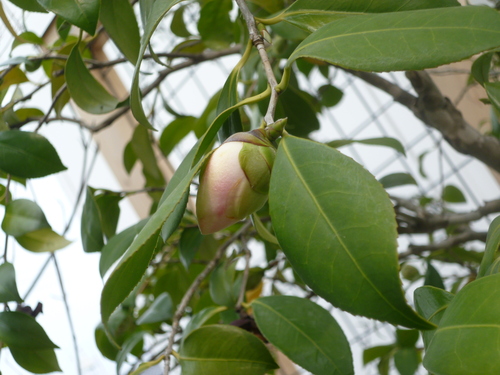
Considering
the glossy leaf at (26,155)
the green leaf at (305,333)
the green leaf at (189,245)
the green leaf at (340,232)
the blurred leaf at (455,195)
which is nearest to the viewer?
the green leaf at (340,232)

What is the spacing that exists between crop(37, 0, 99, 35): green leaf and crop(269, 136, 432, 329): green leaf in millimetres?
177

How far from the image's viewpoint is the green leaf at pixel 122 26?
0.38 metres

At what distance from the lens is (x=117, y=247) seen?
0.46 meters

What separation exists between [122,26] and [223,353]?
256mm

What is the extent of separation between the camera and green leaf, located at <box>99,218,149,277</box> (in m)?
0.44

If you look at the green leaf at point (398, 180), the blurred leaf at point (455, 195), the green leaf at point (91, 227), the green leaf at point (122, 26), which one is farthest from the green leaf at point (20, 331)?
the blurred leaf at point (455, 195)

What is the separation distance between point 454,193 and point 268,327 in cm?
Result: 73

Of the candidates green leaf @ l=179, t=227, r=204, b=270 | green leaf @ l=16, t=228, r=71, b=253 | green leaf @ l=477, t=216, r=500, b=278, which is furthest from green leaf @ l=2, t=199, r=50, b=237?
green leaf @ l=477, t=216, r=500, b=278

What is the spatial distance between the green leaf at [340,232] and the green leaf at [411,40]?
0.16 feet

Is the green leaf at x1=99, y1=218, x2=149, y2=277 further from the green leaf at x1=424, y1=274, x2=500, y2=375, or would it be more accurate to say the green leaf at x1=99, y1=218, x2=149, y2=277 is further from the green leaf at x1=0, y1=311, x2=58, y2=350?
the green leaf at x1=424, y1=274, x2=500, y2=375

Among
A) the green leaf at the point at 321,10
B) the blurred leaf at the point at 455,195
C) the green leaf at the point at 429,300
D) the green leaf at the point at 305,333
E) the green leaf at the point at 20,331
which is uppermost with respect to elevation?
the green leaf at the point at 321,10

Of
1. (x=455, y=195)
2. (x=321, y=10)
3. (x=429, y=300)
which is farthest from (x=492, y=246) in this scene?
(x=455, y=195)

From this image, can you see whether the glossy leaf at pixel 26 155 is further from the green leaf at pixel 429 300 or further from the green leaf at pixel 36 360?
the green leaf at pixel 429 300

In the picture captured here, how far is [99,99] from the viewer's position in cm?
48
